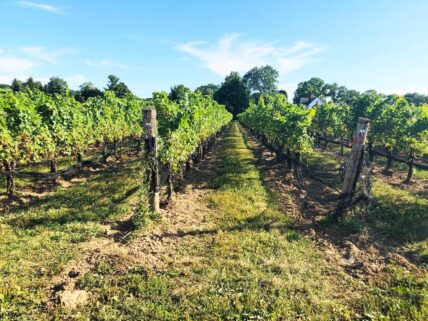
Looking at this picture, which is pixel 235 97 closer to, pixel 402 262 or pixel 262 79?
pixel 262 79

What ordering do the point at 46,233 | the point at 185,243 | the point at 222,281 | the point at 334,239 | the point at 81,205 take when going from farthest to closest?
the point at 81,205
the point at 334,239
the point at 46,233
the point at 185,243
the point at 222,281

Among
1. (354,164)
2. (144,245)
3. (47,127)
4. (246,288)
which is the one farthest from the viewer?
(47,127)

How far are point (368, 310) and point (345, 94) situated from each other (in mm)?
103996

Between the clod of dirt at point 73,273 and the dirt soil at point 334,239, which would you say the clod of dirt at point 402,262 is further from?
the clod of dirt at point 73,273

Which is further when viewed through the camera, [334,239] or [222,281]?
[334,239]

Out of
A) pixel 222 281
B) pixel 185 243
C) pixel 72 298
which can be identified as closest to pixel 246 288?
pixel 222 281

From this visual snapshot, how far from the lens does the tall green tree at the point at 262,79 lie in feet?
354

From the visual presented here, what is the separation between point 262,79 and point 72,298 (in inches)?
4538

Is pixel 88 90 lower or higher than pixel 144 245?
higher

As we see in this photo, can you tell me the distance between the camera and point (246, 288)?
427 cm

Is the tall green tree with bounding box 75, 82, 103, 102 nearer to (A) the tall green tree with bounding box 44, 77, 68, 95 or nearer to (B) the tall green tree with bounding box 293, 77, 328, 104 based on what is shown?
(A) the tall green tree with bounding box 44, 77, 68, 95

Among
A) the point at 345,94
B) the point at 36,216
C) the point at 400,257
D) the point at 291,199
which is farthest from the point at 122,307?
the point at 345,94

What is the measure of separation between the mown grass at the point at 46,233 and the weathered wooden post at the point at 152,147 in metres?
1.05

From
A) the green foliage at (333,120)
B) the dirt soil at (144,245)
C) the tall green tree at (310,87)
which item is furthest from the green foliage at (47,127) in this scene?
the tall green tree at (310,87)
